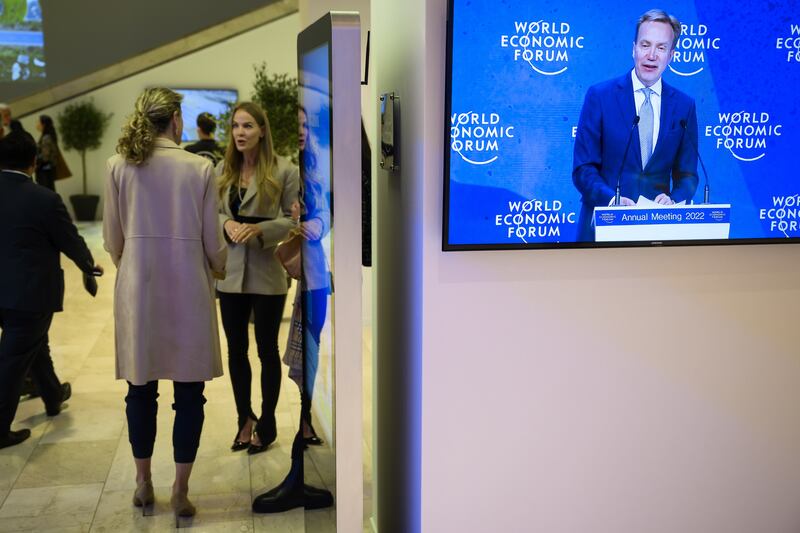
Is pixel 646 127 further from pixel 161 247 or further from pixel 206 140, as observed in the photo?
pixel 206 140

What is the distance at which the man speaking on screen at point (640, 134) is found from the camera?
7.48 feet

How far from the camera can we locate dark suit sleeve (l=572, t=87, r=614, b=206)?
228 cm

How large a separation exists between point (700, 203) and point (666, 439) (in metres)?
0.78

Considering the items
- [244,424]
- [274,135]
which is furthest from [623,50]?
[274,135]

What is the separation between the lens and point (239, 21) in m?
11.2

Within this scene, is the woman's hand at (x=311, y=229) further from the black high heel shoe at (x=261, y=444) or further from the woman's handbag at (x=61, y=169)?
the woman's handbag at (x=61, y=169)

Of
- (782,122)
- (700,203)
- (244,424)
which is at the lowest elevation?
(244,424)

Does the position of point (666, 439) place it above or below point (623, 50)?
below

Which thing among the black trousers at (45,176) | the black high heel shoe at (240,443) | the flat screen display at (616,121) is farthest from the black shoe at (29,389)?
the black trousers at (45,176)

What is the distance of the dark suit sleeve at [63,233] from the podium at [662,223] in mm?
2645

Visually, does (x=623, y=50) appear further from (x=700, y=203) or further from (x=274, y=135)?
(x=274, y=135)

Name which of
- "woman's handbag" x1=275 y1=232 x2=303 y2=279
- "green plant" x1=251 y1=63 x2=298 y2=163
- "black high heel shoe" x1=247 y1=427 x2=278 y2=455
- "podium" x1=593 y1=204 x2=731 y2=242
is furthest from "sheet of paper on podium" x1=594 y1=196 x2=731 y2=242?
"green plant" x1=251 y1=63 x2=298 y2=163

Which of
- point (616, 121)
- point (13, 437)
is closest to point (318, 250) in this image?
point (616, 121)

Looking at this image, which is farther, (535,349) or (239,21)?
(239,21)
